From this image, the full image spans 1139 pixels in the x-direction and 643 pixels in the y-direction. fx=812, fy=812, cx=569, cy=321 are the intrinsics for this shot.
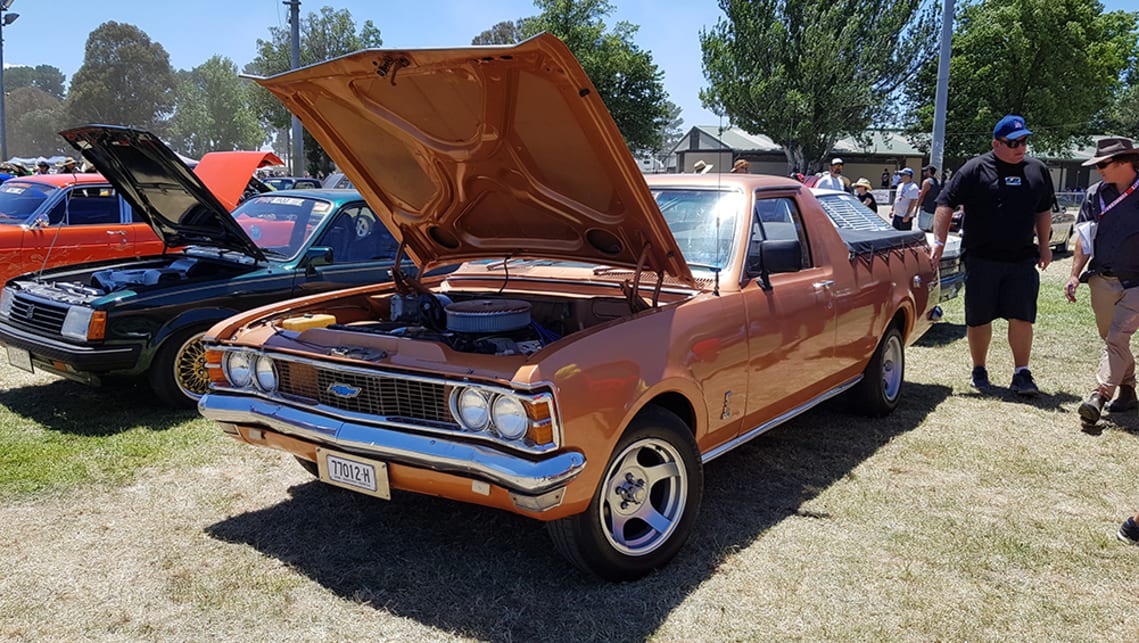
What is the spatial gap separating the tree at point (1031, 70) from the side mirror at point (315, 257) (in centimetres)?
3747

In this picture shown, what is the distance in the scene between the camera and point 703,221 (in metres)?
4.27

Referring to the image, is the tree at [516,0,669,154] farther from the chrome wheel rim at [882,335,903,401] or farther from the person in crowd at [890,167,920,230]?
the chrome wheel rim at [882,335,903,401]

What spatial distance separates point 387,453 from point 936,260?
4.68 metres

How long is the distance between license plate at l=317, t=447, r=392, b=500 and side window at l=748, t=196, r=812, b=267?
83.4 inches

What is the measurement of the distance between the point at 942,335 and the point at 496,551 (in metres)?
6.53

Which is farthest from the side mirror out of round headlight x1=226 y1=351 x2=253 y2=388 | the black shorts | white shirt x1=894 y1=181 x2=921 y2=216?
white shirt x1=894 y1=181 x2=921 y2=216

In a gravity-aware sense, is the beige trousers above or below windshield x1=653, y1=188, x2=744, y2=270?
below

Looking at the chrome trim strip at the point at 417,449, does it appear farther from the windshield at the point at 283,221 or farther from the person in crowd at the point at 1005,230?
the person in crowd at the point at 1005,230

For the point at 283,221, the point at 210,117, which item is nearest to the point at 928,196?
the point at 283,221

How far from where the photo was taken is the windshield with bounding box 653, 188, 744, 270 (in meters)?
4.07

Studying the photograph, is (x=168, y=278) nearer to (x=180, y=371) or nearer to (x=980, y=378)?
(x=180, y=371)

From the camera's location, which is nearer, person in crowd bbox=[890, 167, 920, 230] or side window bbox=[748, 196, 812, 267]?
side window bbox=[748, 196, 812, 267]

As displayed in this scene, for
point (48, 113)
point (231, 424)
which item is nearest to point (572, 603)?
point (231, 424)

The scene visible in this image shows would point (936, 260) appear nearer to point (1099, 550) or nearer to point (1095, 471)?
point (1095, 471)
